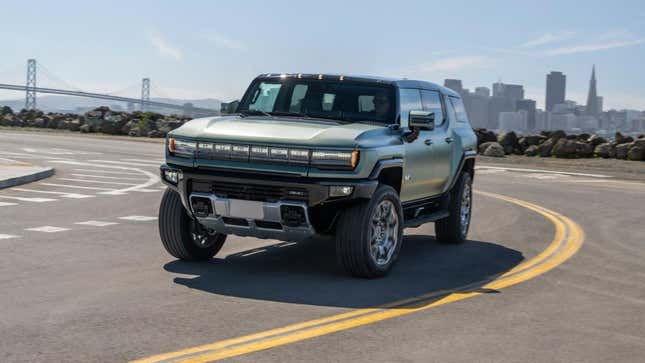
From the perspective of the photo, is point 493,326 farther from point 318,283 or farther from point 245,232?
point 245,232

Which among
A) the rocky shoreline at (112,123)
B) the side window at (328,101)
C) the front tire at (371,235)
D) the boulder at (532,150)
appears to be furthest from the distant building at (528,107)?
the front tire at (371,235)

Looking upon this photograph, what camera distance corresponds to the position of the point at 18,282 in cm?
800

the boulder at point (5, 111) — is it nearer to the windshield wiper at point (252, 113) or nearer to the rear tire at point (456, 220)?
the rear tire at point (456, 220)

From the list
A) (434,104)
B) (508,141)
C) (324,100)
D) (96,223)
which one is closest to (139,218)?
(96,223)

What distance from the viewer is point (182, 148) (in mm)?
8750

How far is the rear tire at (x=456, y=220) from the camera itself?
37.0ft

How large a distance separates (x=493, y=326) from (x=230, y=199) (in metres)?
2.73

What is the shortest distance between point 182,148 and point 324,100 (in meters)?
1.70

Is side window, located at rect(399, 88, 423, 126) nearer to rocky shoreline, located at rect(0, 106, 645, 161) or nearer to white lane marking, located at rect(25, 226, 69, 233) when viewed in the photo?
white lane marking, located at rect(25, 226, 69, 233)

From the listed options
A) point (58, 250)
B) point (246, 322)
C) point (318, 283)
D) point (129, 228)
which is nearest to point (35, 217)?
point (129, 228)

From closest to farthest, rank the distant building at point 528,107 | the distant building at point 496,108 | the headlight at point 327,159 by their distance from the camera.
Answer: the headlight at point 327,159
the distant building at point 496,108
the distant building at point 528,107

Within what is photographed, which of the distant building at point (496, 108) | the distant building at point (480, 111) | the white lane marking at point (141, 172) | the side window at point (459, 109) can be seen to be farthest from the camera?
the distant building at point (496, 108)

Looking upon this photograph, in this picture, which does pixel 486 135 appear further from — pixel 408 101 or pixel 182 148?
pixel 182 148

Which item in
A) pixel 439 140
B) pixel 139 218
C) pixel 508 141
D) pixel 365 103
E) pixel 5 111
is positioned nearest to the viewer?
pixel 365 103
